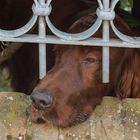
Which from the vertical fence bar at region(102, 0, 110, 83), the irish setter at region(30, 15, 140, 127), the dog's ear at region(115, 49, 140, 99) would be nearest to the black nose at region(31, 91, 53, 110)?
the irish setter at region(30, 15, 140, 127)

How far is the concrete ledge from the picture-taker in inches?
103

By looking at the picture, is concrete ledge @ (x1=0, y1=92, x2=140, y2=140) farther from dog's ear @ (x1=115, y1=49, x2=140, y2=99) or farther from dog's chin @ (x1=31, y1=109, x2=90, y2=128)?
dog's ear @ (x1=115, y1=49, x2=140, y2=99)

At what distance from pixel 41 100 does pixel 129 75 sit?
583 mm

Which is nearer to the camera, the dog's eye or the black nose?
the black nose

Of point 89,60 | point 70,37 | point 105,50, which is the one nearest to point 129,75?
point 89,60

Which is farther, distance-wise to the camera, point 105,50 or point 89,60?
point 89,60

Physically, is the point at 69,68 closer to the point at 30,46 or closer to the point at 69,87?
the point at 69,87

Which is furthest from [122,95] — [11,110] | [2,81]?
[2,81]

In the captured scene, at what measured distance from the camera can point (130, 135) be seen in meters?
2.60

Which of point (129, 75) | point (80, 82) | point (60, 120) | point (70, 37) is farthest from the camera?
point (129, 75)

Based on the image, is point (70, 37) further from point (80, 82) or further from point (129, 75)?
point (129, 75)

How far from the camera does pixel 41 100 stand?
8.72 feet

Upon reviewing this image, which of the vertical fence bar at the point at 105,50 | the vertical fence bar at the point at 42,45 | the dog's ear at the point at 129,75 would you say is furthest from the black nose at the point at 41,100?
the dog's ear at the point at 129,75

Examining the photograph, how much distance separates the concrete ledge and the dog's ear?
33 centimetres
